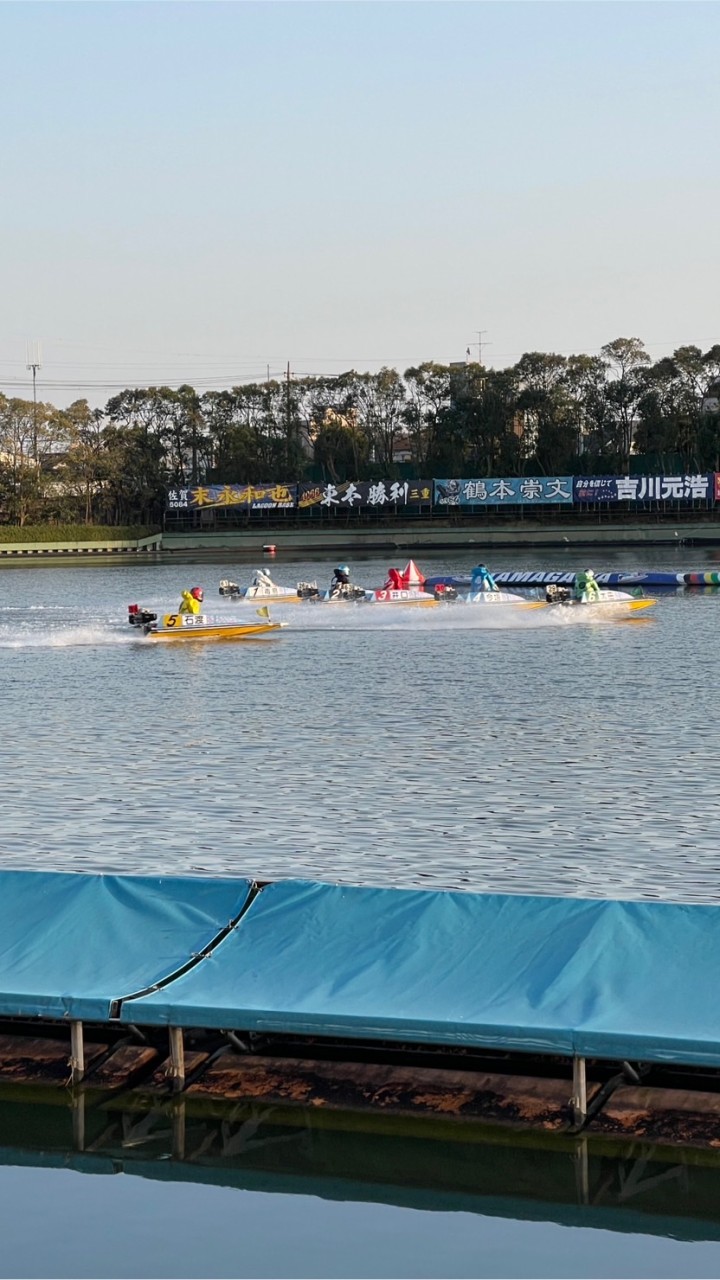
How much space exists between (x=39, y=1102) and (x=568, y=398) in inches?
5159

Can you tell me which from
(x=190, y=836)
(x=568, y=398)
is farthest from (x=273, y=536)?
(x=190, y=836)

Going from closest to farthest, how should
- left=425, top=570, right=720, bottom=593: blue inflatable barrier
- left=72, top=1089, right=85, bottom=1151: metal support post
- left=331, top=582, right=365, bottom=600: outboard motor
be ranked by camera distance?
left=72, top=1089, right=85, bottom=1151: metal support post, left=331, top=582, right=365, bottom=600: outboard motor, left=425, top=570, right=720, bottom=593: blue inflatable barrier

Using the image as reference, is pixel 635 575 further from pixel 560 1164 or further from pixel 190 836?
pixel 560 1164

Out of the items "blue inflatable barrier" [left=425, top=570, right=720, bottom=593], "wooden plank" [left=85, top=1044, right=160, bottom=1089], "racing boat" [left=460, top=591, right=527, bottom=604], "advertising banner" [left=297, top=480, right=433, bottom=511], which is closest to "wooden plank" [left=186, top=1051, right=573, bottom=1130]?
"wooden plank" [left=85, top=1044, right=160, bottom=1089]

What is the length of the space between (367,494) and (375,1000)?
129 m

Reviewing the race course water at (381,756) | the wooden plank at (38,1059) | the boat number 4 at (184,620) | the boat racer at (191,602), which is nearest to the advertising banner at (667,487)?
the race course water at (381,756)

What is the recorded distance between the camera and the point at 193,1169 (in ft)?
40.6

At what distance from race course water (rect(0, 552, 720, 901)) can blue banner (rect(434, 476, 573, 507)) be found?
73995 millimetres

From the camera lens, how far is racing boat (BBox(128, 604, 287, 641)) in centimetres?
5416

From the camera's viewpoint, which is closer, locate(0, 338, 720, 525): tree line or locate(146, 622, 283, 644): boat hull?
locate(146, 622, 283, 644): boat hull

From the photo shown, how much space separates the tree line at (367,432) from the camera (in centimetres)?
13788

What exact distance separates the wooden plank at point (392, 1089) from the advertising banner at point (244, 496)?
13129 cm

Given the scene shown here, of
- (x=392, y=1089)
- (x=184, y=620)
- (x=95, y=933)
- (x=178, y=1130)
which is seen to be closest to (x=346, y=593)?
(x=184, y=620)

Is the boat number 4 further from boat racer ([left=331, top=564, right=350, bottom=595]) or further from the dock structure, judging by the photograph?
the dock structure
